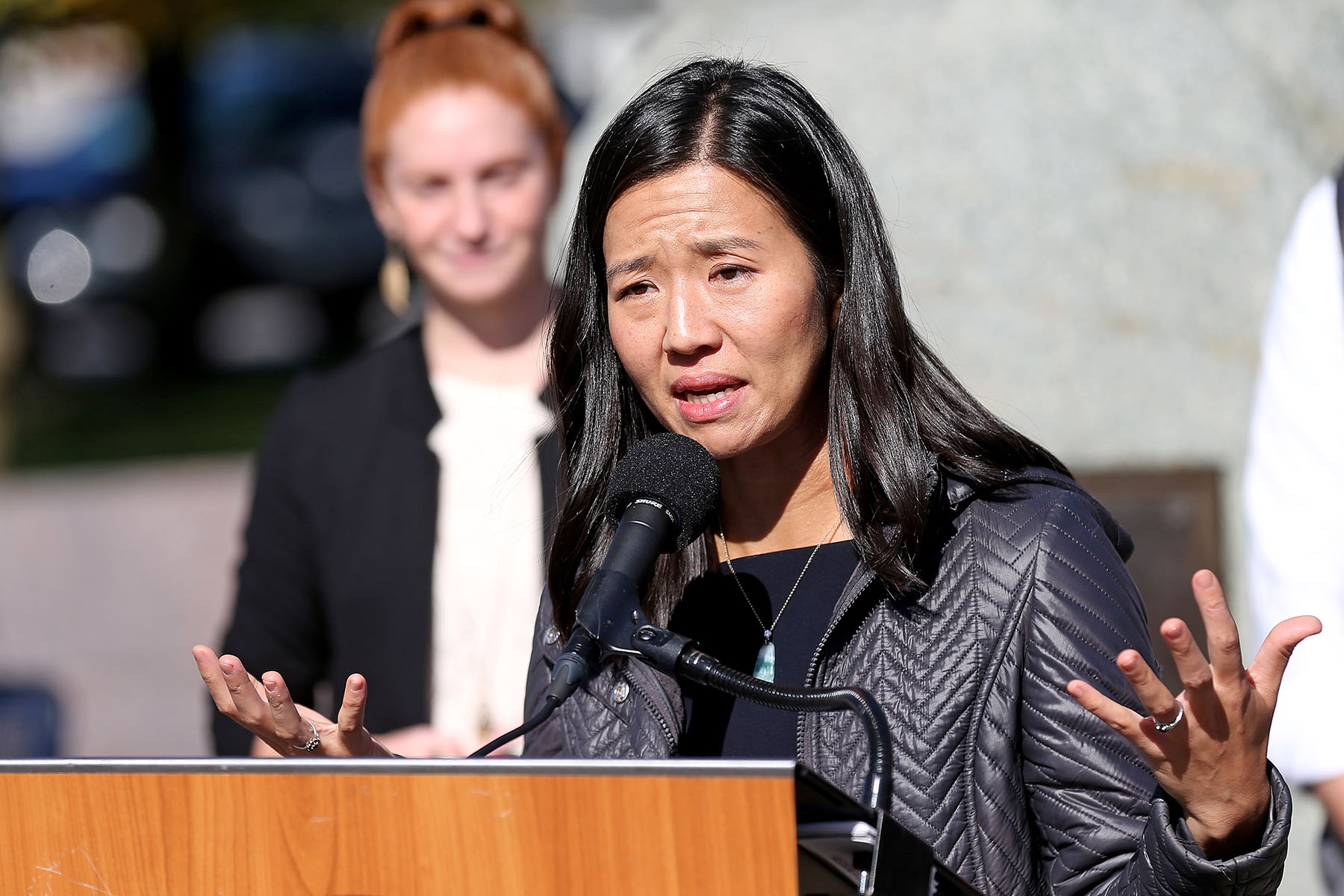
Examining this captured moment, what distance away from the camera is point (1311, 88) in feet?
14.5

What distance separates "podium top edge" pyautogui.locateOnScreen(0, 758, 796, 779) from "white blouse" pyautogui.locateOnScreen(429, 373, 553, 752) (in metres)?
1.88

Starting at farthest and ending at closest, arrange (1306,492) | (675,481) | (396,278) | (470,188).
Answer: (396,278) < (470,188) < (1306,492) < (675,481)

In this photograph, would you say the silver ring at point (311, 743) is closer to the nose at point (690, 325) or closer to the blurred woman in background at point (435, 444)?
the nose at point (690, 325)

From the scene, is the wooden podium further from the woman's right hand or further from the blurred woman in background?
the blurred woman in background

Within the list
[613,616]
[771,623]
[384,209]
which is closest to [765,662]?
[771,623]

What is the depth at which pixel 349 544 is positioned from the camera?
3.79m

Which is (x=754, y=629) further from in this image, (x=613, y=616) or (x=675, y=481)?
(x=613, y=616)

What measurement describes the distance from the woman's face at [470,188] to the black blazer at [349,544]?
331mm

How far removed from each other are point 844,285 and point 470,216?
161 cm

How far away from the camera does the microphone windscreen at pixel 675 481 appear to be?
7.04 feet

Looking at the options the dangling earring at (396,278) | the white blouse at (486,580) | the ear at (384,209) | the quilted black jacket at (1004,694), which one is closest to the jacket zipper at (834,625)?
the quilted black jacket at (1004,694)

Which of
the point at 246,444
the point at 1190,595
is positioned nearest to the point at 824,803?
the point at 1190,595

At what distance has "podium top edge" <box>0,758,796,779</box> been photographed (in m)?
1.43

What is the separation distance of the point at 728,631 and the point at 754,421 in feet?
1.30
